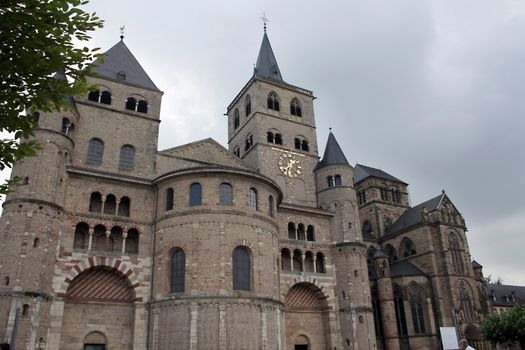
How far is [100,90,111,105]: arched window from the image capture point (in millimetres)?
33059

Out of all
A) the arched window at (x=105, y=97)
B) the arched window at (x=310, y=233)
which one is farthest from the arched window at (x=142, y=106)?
the arched window at (x=310, y=233)

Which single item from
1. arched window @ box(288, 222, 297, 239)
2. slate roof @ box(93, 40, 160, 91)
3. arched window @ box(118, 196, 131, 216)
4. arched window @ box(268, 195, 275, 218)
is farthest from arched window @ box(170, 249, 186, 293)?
slate roof @ box(93, 40, 160, 91)

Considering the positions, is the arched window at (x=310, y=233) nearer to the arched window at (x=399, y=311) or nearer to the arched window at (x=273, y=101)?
the arched window at (x=273, y=101)

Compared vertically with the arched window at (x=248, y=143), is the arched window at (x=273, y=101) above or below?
above

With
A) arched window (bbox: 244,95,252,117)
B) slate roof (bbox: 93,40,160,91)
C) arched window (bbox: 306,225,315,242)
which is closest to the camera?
slate roof (bbox: 93,40,160,91)

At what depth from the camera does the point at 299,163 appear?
42062 millimetres

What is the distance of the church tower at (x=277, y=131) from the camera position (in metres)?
40.6

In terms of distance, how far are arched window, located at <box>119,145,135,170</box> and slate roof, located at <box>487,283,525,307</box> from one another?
53817 mm

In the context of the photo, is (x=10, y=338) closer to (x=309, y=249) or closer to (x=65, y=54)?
(x=65, y=54)

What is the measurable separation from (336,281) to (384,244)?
69.5 feet

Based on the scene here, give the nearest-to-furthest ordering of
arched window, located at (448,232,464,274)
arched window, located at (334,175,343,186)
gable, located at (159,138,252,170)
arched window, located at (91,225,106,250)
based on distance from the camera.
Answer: arched window, located at (91,225,106,250), gable, located at (159,138,252,170), arched window, located at (334,175,343,186), arched window, located at (448,232,464,274)

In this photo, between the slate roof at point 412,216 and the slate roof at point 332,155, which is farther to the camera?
the slate roof at point 412,216

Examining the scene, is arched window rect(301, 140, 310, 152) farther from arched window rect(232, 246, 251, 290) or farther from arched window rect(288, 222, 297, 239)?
arched window rect(232, 246, 251, 290)

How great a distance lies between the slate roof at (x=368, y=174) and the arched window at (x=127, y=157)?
3736 cm
